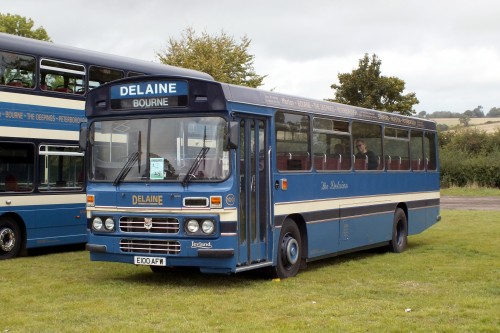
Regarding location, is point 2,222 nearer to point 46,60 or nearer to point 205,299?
point 46,60

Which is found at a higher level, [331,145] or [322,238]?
[331,145]

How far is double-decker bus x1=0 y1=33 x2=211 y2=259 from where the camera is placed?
16.5 meters

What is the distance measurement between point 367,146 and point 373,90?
39425 millimetres

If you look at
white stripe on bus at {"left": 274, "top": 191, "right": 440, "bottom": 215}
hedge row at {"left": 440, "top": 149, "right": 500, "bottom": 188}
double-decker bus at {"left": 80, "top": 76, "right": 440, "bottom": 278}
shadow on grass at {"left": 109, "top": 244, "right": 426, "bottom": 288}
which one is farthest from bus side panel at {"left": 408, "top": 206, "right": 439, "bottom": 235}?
hedge row at {"left": 440, "top": 149, "right": 500, "bottom": 188}

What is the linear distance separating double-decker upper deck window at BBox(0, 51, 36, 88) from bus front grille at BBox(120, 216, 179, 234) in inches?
209

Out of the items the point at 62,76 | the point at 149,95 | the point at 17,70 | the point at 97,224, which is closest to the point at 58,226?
the point at 62,76

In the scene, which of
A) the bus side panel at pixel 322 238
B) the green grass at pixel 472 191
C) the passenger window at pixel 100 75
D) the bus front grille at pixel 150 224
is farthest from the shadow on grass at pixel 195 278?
the green grass at pixel 472 191

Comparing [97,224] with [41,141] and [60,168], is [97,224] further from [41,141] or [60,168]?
[60,168]

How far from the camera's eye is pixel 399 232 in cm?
1884

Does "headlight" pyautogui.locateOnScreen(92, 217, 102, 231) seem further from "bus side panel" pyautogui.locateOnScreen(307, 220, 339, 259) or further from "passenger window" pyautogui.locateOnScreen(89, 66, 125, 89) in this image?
"passenger window" pyautogui.locateOnScreen(89, 66, 125, 89)

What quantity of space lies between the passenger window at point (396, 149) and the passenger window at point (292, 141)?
13.3 ft

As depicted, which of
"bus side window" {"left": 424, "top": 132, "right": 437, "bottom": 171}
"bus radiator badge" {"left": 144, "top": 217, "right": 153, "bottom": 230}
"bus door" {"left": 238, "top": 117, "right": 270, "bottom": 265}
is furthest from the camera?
"bus side window" {"left": 424, "top": 132, "right": 437, "bottom": 171}

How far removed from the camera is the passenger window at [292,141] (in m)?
13.7

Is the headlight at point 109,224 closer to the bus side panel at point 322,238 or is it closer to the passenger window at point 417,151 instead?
the bus side panel at point 322,238
